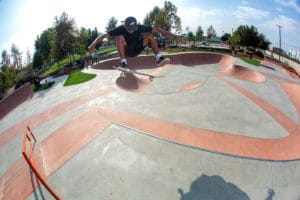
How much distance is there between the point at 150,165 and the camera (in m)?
6.33

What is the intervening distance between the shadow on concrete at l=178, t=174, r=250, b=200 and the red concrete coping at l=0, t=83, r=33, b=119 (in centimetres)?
1323

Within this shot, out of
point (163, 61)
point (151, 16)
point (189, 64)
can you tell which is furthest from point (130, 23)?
point (151, 16)

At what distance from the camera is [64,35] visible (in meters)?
25.5

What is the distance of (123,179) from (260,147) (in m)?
4.94

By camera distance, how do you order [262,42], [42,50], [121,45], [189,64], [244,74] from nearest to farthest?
[121,45], [244,74], [189,64], [262,42], [42,50]

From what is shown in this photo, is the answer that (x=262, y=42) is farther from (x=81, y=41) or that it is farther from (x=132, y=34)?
(x=132, y=34)

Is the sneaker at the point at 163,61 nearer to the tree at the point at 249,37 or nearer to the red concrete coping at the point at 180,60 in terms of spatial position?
the red concrete coping at the point at 180,60

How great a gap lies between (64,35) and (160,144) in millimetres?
23307

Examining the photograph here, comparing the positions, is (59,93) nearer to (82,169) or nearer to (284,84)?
(82,169)

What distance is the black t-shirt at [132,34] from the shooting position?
8.23m

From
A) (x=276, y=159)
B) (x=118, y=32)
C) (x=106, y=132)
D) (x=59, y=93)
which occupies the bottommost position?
(x=276, y=159)

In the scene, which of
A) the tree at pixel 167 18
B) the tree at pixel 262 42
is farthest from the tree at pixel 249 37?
the tree at pixel 167 18

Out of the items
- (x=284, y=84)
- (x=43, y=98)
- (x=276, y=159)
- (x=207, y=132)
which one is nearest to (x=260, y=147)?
(x=276, y=159)

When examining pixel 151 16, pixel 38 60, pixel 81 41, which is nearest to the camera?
pixel 81 41
